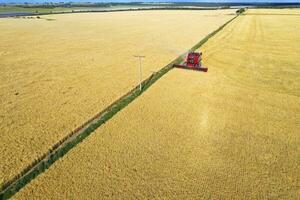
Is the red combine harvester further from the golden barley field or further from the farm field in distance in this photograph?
the golden barley field

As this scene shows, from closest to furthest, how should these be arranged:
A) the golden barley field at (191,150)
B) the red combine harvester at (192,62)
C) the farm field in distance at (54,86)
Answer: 1. the golden barley field at (191,150)
2. the farm field in distance at (54,86)
3. the red combine harvester at (192,62)

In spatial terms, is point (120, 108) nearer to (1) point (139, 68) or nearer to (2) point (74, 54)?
(1) point (139, 68)

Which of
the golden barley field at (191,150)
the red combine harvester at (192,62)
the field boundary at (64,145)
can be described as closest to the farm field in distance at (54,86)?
the field boundary at (64,145)

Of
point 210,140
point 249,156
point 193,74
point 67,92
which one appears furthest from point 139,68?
point 249,156

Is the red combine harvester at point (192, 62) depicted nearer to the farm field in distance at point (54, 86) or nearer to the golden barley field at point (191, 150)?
the farm field in distance at point (54, 86)

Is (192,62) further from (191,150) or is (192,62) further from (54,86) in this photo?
(191,150)

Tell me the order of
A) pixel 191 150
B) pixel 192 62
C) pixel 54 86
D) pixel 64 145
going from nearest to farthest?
1. pixel 191 150
2. pixel 64 145
3. pixel 54 86
4. pixel 192 62

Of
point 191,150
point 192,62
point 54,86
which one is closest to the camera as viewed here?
point 191,150

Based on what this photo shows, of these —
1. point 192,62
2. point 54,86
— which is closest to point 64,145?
point 54,86
